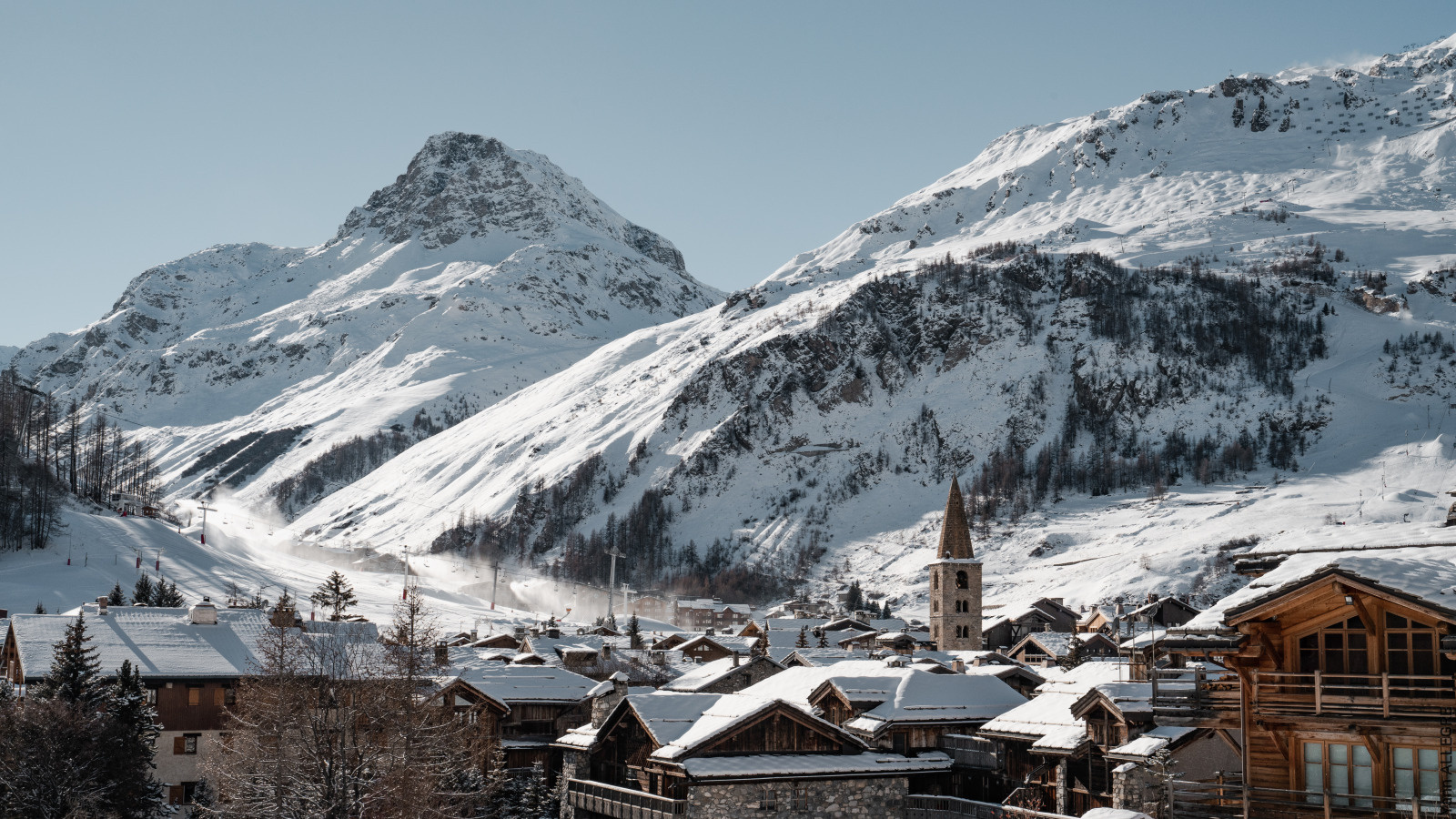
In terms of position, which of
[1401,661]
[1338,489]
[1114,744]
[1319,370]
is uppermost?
[1319,370]

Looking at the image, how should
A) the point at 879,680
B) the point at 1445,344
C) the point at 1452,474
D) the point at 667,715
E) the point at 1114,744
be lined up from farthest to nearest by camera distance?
→ the point at 1445,344
the point at 1452,474
the point at 879,680
the point at 667,715
the point at 1114,744

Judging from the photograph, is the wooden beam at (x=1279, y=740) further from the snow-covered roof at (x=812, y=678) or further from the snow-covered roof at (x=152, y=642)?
the snow-covered roof at (x=152, y=642)

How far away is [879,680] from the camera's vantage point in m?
55.4

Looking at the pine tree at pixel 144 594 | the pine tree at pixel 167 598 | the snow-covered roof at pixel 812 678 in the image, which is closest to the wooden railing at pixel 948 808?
the snow-covered roof at pixel 812 678

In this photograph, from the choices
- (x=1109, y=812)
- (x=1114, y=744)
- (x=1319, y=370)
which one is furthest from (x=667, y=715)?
(x=1319, y=370)

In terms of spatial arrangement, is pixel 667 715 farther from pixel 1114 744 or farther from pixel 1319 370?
pixel 1319 370

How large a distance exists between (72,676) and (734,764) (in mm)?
24259

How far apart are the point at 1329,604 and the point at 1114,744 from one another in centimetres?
1846

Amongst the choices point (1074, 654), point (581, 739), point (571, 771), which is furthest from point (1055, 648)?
point (581, 739)

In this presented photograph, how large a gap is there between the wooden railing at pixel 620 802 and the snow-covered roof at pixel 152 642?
14.5 m

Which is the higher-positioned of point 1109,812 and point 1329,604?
point 1329,604

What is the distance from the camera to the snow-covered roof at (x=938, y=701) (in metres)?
52.2

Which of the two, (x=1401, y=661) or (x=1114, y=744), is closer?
(x=1401, y=661)

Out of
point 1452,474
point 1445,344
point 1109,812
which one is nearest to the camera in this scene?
point 1109,812
